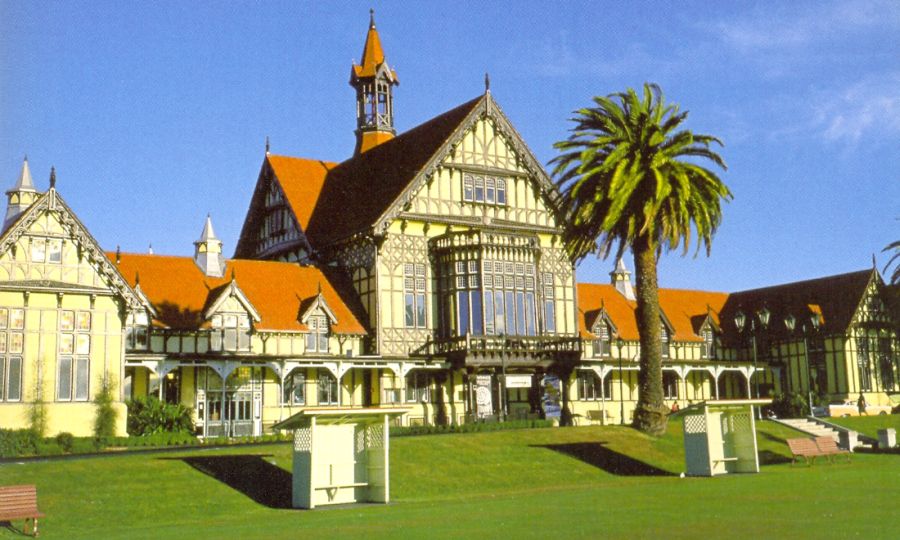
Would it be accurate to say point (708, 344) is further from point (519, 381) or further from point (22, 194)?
point (22, 194)

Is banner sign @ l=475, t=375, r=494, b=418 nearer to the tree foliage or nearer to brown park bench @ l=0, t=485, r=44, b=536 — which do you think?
the tree foliage

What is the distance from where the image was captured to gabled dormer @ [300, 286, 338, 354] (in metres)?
49.1

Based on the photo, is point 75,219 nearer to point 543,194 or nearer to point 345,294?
point 345,294

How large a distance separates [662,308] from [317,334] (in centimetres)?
2804

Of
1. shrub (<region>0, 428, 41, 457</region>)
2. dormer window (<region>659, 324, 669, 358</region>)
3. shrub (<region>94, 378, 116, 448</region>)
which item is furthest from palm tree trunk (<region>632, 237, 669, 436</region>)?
dormer window (<region>659, 324, 669, 358</region>)

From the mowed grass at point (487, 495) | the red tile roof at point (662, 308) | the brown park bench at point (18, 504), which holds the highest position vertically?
the red tile roof at point (662, 308)

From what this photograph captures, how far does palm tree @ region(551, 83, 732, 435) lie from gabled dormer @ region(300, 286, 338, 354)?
13.4m

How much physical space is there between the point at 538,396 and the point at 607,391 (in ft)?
25.5

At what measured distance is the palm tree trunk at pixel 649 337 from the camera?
137 feet

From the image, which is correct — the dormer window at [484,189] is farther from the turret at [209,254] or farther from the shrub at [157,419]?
the shrub at [157,419]

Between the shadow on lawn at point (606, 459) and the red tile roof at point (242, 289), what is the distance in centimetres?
1588

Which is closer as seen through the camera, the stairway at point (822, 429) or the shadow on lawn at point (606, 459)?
the shadow on lawn at point (606, 459)

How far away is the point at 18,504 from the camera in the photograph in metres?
21.1

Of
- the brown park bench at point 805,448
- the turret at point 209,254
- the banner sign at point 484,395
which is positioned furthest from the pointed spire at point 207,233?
the brown park bench at point 805,448
